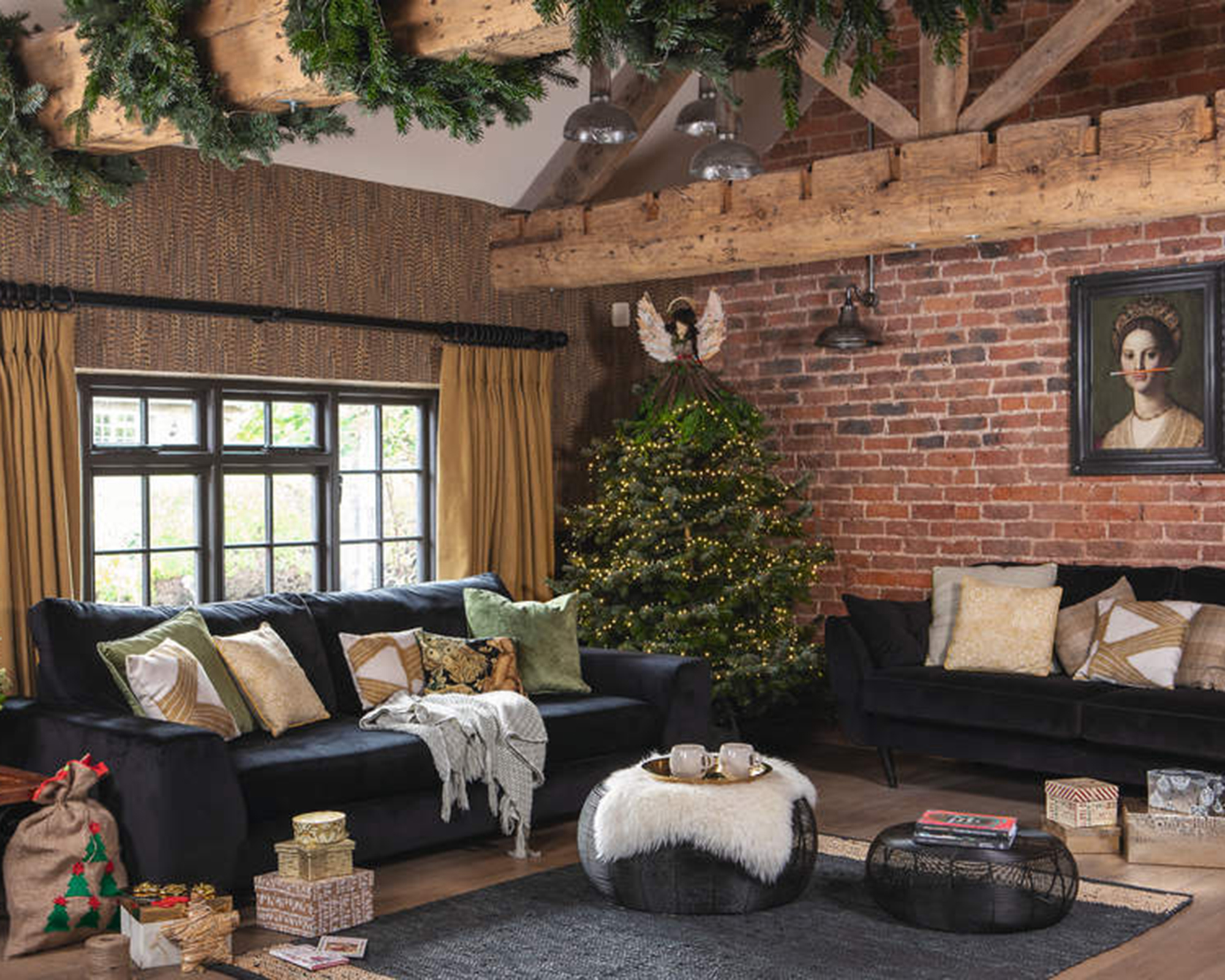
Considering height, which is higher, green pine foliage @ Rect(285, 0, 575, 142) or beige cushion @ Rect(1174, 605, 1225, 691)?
green pine foliage @ Rect(285, 0, 575, 142)

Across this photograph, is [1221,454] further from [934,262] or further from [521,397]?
[521,397]

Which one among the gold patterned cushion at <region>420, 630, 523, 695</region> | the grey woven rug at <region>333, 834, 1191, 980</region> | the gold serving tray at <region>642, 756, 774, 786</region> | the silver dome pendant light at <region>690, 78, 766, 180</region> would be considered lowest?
the grey woven rug at <region>333, 834, 1191, 980</region>

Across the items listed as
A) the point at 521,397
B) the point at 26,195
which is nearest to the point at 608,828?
the point at 26,195

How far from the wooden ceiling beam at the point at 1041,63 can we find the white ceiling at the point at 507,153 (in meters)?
1.60

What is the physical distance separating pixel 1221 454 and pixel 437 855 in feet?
11.7

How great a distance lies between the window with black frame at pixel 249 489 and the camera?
590cm

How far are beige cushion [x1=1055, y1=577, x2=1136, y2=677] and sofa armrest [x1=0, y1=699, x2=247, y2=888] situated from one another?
3.38m

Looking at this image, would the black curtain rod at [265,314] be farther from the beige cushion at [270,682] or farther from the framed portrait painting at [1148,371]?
the framed portrait painting at [1148,371]

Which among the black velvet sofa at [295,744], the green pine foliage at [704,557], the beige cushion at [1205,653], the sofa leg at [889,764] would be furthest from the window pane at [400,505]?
the beige cushion at [1205,653]

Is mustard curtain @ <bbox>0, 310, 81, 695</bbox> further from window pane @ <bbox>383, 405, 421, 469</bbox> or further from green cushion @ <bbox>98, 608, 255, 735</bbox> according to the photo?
window pane @ <bbox>383, 405, 421, 469</bbox>

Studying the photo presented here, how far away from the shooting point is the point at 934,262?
720cm

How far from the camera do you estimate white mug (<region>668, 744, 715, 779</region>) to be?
4664mm

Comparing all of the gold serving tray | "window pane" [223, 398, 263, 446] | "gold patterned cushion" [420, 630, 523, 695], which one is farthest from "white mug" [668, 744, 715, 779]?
"window pane" [223, 398, 263, 446]

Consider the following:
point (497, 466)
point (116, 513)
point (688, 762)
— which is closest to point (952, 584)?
point (497, 466)
